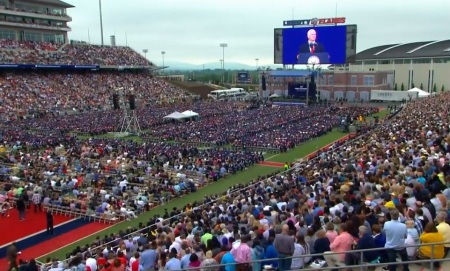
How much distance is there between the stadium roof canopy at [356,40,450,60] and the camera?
226 feet

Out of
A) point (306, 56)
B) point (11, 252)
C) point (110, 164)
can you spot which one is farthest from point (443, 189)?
point (306, 56)

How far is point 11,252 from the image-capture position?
10422mm

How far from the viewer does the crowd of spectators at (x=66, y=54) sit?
60312 millimetres

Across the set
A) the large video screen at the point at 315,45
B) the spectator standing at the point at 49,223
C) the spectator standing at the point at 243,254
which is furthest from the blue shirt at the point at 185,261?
the large video screen at the point at 315,45

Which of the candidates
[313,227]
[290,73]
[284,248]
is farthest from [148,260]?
[290,73]

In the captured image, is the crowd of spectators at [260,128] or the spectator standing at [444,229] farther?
the crowd of spectators at [260,128]

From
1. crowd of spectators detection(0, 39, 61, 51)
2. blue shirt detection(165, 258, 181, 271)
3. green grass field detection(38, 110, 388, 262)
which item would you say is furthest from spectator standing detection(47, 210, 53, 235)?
crowd of spectators detection(0, 39, 61, 51)

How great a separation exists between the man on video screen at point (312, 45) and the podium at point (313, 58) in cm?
43

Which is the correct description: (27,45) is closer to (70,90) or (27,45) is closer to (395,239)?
(70,90)

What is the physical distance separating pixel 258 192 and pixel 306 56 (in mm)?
47348

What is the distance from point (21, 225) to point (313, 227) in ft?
42.5

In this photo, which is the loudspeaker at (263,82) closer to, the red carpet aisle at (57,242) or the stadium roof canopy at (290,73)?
the stadium roof canopy at (290,73)

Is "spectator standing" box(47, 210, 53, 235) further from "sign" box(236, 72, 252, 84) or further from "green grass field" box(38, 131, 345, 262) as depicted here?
"sign" box(236, 72, 252, 84)

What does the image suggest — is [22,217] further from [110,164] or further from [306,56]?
[306,56]
